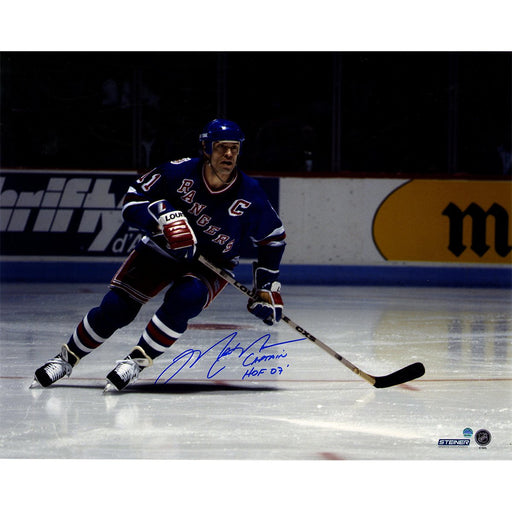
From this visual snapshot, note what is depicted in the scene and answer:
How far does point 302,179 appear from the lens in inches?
345

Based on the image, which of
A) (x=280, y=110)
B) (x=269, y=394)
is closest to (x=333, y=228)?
(x=280, y=110)

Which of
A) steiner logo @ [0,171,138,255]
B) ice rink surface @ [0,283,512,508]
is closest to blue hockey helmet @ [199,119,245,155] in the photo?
ice rink surface @ [0,283,512,508]

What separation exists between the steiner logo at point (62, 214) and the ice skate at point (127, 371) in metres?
4.16

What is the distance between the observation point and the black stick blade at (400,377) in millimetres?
4359

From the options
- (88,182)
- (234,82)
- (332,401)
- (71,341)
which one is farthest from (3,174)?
(332,401)

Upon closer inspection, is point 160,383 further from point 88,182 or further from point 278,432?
point 88,182

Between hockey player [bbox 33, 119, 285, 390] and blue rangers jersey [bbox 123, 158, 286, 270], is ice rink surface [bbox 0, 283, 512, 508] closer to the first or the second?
Result: hockey player [bbox 33, 119, 285, 390]

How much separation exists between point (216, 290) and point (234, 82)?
448cm

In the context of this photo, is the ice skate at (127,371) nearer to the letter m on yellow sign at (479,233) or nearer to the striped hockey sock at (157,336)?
the striped hockey sock at (157,336)

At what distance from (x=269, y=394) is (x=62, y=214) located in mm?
4495

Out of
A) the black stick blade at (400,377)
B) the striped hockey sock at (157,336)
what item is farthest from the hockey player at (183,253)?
the black stick blade at (400,377)

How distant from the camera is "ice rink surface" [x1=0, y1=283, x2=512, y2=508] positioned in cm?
338
